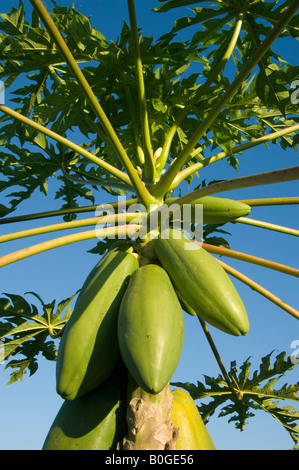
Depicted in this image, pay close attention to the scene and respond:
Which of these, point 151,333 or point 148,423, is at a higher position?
point 151,333

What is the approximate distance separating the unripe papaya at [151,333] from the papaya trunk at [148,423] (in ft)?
0.48

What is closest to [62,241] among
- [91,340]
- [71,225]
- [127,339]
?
[71,225]

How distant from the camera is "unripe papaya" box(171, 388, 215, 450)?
1438mm

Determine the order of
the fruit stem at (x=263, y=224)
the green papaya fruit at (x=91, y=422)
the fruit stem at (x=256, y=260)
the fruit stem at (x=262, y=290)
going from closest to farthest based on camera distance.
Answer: the green papaya fruit at (x=91, y=422) < the fruit stem at (x=256, y=260) < the fruit stem at (x=262, y=290) < the fruit stem at (x=263, y=224)

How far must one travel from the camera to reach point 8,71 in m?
2.69

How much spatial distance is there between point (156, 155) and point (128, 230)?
3.09 ft

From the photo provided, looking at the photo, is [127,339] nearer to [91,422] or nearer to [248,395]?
[91,422]

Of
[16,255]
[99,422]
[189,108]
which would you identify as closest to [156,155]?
[189,108]

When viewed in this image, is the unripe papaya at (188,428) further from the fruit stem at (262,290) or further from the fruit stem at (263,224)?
the fruit stem at (263,224)

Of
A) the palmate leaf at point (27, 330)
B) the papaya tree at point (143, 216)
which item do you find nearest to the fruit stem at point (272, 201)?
the papaya tree at point (143, 216)

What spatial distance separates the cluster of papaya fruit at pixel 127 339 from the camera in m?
1.23

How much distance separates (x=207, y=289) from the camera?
1.39 metres

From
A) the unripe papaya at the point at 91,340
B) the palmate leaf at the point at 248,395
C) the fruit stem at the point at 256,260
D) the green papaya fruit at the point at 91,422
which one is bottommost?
the palmate leaf at the point at 248,395

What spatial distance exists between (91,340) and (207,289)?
0.40m
